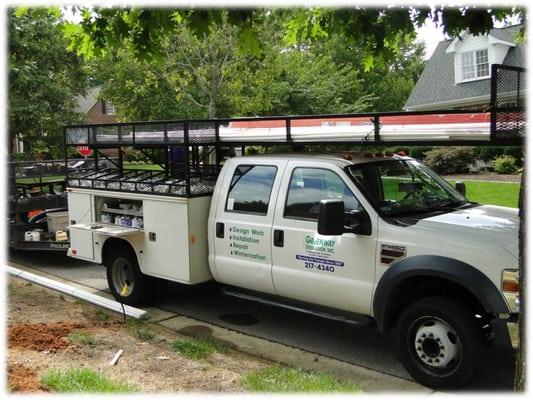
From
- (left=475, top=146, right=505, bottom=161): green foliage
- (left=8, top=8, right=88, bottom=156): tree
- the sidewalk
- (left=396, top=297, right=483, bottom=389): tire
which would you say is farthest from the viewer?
(left=475, top=146, right=505, bottom=161): green foliage

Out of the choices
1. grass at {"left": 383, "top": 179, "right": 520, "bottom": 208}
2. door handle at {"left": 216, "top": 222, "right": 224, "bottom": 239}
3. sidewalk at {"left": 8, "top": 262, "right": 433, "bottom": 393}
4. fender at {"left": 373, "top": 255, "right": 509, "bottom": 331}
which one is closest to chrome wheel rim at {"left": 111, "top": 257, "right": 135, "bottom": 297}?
sidewalk at {"left": 8, "top": 262, "right": 433, "bottom": 393}

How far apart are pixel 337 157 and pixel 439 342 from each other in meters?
2.03

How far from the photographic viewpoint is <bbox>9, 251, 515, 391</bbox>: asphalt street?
16.8 ft

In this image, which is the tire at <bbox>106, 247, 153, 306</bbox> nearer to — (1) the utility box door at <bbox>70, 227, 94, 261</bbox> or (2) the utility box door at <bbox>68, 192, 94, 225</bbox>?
(1) the utility box door at <bbox>70, 227, 94, 261</bbox>

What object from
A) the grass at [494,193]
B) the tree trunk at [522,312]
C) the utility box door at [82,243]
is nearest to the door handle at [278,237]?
the tree trunk at [522,312]

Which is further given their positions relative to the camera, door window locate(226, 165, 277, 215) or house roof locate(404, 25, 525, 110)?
house roof locate(404, 25, 525, 110)

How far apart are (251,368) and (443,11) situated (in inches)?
141

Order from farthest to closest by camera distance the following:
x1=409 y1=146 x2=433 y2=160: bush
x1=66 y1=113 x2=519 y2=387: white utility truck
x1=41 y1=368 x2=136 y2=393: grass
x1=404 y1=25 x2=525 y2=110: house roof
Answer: x1=404 y1=25 x2=525 y2=110: house roof < x1=409 y1=146 x2=433 y2=160: bush < x1=66 y1=113 x2=519 y2=387: white utility truck < x1=41 y1=368 x2=136 y2=393: grass

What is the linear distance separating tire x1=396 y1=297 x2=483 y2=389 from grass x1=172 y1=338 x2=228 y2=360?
67.4 inches

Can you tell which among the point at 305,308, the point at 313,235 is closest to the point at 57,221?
the point at 305,308

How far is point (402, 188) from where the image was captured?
5668 mm

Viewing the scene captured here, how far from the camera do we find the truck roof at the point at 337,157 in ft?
18.4

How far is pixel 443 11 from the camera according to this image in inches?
203

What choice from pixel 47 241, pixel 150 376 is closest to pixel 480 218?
pixel 150 376
